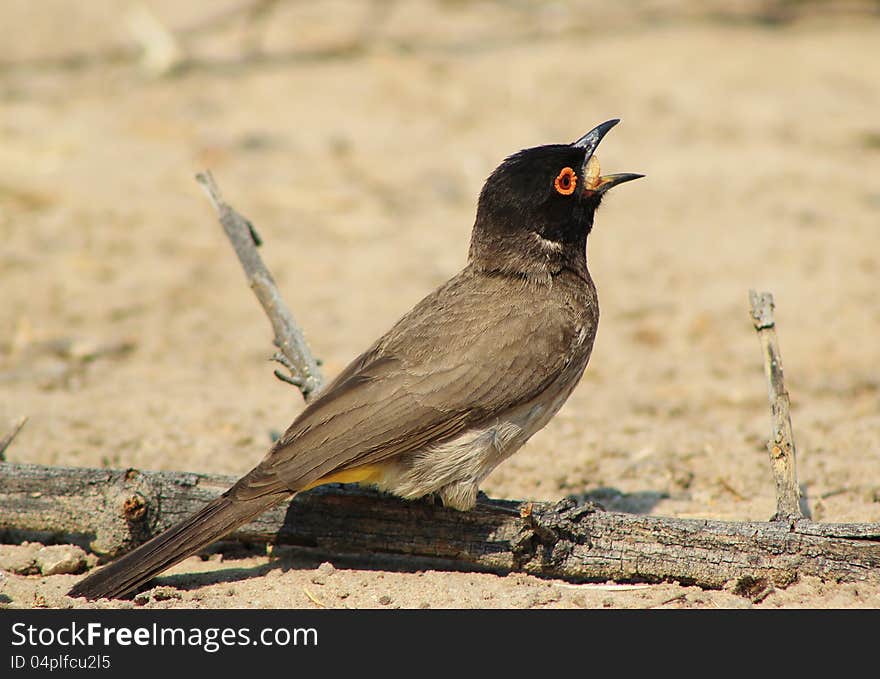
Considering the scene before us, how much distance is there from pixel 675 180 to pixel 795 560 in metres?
6.26

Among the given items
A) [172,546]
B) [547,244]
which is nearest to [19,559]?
[172,546]

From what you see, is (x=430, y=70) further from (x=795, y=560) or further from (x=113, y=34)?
(x=795, y=560)

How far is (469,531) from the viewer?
14.6 feet

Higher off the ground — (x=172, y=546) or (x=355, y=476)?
(x=355, y=476)

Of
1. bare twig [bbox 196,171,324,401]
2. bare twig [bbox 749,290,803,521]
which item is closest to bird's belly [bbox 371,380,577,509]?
bare twig [bbox 196,171,324,401]

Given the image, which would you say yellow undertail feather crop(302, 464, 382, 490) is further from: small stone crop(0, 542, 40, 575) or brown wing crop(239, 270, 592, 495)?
small stone crop(0, 542, 40, 575)

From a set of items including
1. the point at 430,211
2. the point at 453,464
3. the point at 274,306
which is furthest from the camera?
the point at 430,211

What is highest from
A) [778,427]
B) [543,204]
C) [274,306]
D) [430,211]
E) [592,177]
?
[430,211]

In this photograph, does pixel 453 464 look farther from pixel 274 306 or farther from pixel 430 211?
pixel 430 211

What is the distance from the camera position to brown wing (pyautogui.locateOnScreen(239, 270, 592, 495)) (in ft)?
14.4

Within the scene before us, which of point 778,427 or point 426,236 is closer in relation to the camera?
point 778,427

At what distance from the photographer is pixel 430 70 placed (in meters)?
11.6

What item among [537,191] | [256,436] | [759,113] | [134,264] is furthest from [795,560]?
[759,113]

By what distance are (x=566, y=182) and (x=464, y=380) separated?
1131 millimetres
